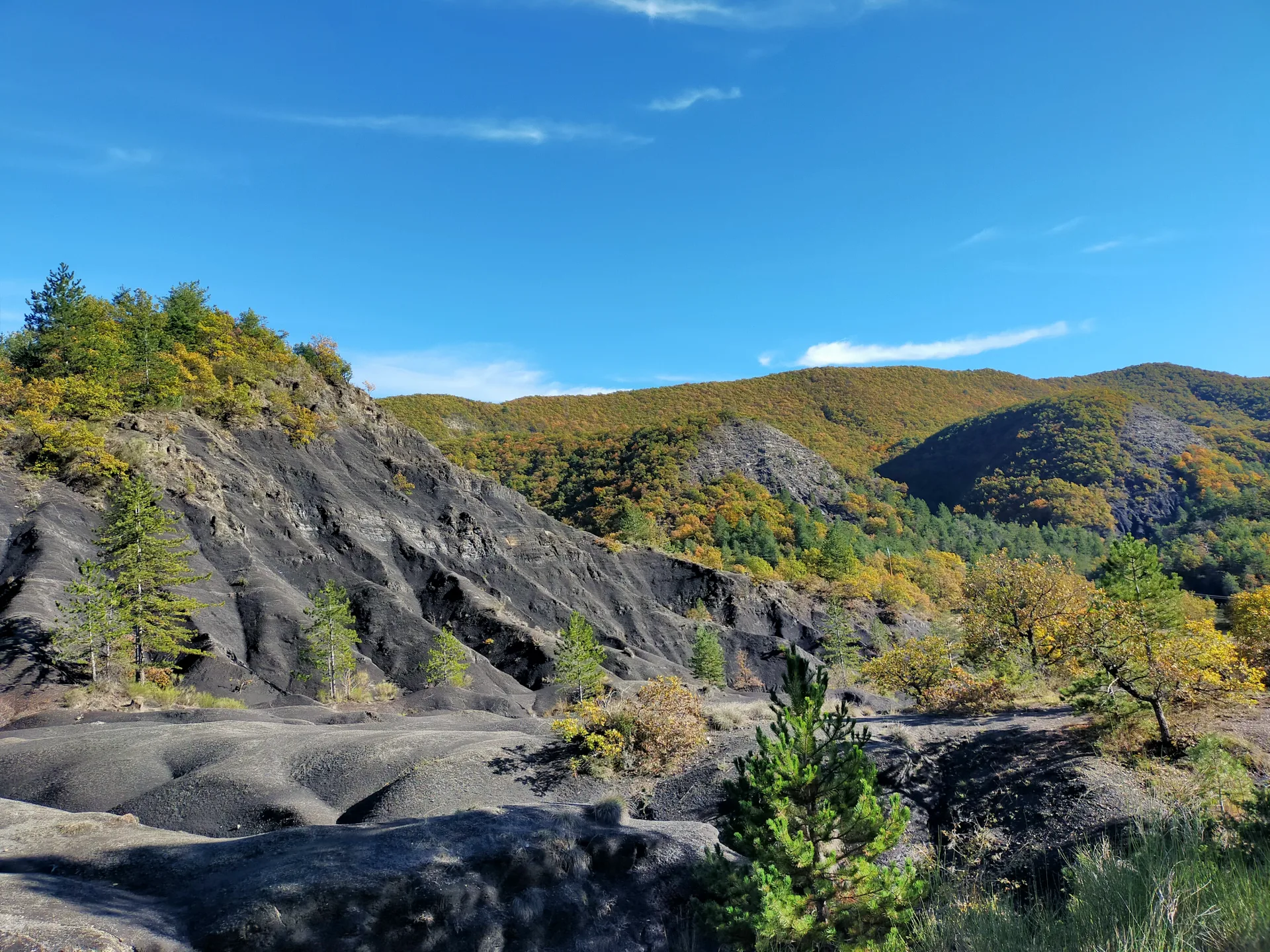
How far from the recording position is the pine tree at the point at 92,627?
1051 inches

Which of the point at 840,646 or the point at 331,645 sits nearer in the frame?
the point at 331,645

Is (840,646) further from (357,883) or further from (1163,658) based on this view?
(357,883)

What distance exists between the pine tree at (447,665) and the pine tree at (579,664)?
603 centimetres

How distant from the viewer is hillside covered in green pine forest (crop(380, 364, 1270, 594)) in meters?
103

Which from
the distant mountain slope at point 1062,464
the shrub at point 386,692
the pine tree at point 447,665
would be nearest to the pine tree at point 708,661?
the pine tree at point 447,665

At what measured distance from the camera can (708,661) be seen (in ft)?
176

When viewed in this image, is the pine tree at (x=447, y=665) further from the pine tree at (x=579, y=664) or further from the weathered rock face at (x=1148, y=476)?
the weathered rock face at (x=1148, y=476)

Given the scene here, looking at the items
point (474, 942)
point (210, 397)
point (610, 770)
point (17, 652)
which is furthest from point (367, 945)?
point (210, 397)

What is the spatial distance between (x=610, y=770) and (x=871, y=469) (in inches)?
6839

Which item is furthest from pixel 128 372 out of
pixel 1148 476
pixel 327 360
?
pixel 1148 476

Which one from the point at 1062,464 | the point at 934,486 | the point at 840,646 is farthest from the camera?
the point at 934,486

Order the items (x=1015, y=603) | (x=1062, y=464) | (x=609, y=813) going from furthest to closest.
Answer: (x=1062, y=464) → (x=1015, y=603) → (x=609, y=813)

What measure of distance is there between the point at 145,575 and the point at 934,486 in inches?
7182

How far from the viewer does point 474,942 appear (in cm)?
941
